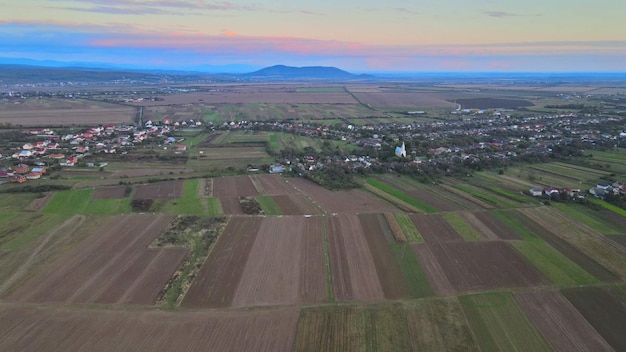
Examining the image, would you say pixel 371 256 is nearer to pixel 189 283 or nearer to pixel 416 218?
pixel 416 218

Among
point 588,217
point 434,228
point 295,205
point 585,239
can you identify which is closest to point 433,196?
point 434,228

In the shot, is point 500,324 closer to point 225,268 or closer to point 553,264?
point 553,264

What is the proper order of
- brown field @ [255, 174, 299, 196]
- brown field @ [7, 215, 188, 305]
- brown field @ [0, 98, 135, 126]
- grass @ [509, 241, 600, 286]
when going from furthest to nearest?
brown field @ [0, 98, 135, 126], brown field @ [255, 174, 299, 196], grass @ [509, 241, 600, 286], brown field @ [7, 215, 188, 305]

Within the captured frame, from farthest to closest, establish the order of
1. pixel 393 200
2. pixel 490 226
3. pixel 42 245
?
pixel 393 200 < pixel 490 226 < pixel 42 245

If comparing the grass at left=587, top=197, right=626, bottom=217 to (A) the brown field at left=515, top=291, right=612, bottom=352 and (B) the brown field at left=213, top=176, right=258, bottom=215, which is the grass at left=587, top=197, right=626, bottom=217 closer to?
(A) the brown field at left=515, top=291, right=612, bottom=352

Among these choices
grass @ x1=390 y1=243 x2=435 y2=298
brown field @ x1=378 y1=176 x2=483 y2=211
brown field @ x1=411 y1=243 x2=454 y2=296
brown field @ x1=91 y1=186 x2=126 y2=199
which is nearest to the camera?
grass @ x1=390 y1=243 x2=435 y2=298

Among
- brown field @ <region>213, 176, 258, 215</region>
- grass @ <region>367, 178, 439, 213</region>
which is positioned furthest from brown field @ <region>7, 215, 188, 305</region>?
grass @ <region>367, 178, 439, 213</region>

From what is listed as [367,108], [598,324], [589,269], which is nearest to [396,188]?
[589,269]

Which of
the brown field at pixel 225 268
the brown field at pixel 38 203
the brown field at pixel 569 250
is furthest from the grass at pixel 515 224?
the brown field at pixel 38 203
